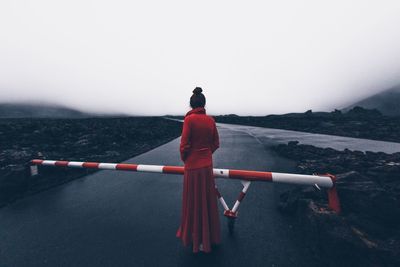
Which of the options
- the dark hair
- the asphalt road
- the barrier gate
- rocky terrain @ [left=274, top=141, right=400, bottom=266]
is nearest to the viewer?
rocky terrain @ [left=274, top=141, right=400, bottom=266]

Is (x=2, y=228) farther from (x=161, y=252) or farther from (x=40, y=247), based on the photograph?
(x=161, y=252)

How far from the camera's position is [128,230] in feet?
11.5

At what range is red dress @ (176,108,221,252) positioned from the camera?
8.57 ft

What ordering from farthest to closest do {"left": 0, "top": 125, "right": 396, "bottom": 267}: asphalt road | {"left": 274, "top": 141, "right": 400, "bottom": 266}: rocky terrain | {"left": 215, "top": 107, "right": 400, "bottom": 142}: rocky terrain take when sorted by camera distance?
1. {"left": 215, "top": 107, "right": 400, "bottom": 142}: rocky terrain
2. {"left": 0, "top": 125, "right": 396, "bottom": 267}: asphalt road
3. {"left": 274, "top": 141, "right": 400, "bottom": 266}: rocky terrain

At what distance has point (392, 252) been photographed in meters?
→ 2.45

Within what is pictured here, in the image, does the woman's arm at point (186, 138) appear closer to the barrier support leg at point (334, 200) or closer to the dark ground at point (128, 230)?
the dark ground at point (128, 230)

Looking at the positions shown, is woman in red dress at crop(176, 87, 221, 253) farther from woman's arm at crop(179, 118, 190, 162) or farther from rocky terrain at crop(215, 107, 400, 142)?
rocky terrain at crop(215, 107, 400, 142)

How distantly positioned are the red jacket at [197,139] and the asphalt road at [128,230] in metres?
1.32

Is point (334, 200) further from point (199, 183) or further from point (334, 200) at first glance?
point (199, 183)

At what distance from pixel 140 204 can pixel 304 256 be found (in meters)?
3.26

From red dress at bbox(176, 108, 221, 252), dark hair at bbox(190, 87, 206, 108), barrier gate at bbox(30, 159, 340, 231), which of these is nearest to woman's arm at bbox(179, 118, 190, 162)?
red dress at bbox(176, 108, 221, 252)

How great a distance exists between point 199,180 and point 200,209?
40 centimetres

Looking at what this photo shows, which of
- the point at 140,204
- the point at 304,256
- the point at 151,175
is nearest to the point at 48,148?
the point at 151,175

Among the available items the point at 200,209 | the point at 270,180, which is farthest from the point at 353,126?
the point at 200,209
